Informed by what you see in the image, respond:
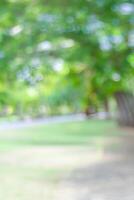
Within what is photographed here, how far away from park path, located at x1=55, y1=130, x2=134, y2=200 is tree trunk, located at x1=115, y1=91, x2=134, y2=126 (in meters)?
9.73

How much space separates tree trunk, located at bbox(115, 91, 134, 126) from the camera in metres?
18.6

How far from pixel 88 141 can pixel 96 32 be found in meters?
4.30

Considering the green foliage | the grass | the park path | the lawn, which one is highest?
the green foliage

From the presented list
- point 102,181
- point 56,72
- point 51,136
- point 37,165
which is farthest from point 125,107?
point 102,181

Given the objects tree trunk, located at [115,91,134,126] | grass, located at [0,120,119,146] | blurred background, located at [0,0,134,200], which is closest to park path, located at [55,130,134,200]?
blurred background, located at [0,0,134,200]

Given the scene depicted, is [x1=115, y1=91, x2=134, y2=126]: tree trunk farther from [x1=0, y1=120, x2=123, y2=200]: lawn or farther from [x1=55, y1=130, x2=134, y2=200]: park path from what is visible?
[x1=55, y1=130, x2=134, y2=200]: park path

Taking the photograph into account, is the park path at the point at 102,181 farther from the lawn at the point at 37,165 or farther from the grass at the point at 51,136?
the grass at the point at 51,136

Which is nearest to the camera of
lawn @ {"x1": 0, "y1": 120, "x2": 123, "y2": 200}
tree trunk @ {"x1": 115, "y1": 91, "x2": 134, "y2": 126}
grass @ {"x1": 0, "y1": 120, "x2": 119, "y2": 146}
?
lawn @ {"x1": 0, "y1": 120, "x2": 123, "y2": 200}

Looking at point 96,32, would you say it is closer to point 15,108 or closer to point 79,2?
point 79,2

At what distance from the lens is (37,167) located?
24.3 feet

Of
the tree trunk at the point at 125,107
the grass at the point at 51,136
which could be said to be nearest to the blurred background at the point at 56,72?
the grass at the point at 51,136

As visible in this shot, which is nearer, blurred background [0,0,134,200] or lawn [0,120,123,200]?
blurred background [0,0,134,200]

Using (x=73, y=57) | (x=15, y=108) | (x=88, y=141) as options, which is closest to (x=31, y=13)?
(x=73, y=57)

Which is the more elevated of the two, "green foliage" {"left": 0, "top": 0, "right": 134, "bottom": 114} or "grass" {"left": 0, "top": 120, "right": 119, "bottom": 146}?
"green foliage" {"left": 0, "top": 0, "right": 134, "bottom": 114}
